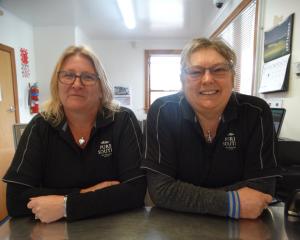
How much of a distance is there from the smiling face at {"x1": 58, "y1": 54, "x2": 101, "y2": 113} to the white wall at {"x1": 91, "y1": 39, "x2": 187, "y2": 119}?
4.73 metres

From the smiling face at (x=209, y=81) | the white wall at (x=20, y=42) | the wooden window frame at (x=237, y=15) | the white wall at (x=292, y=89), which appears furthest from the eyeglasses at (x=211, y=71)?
the white wall at (x=20, y=42)

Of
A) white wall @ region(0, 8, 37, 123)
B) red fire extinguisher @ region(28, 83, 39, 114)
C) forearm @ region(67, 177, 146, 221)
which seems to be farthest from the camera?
red fire extinguisher @ region(28, 83, 39, 114)

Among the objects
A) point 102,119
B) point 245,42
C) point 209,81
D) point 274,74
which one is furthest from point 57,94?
point 245,42

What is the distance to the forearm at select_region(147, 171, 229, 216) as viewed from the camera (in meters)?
0.85

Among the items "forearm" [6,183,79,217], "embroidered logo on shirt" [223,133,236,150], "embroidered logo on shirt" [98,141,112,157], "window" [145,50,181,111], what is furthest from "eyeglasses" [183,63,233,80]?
"window" [145,50,181,111]

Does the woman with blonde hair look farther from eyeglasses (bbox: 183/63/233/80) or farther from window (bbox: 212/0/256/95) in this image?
window (bbox: 212/0/256/95)

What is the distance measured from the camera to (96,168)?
42.9 inches

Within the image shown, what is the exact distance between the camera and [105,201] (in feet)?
2.89

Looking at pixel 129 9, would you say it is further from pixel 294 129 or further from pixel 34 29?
pixel 294 129

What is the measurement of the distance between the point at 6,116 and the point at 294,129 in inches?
158

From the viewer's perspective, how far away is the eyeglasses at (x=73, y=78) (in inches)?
43.6

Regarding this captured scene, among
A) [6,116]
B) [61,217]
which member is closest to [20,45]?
[6,116]

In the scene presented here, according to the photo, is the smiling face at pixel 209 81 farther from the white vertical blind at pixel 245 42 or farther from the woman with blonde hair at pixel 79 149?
the white vertical blind at pixel 245 42

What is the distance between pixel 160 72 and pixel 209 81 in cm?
510
